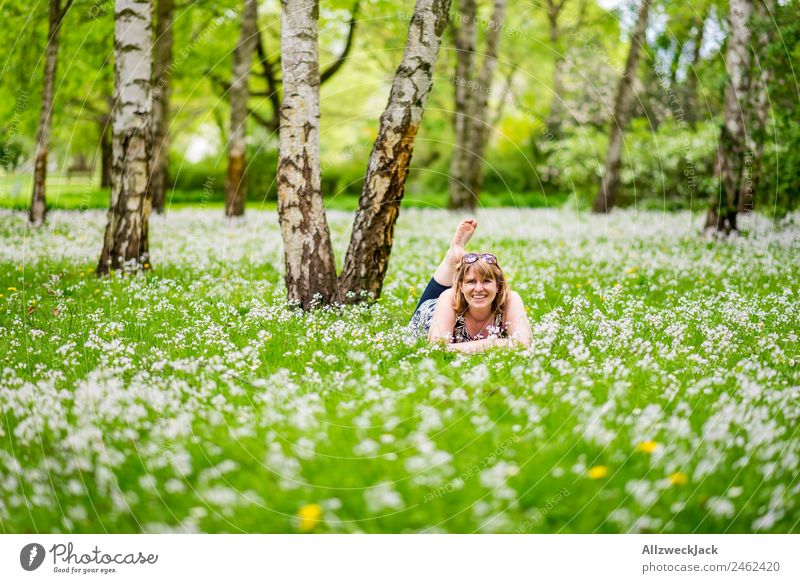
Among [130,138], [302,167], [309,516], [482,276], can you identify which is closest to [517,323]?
[482,276]

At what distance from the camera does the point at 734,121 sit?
47.2 ft

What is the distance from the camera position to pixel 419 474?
14.1ft

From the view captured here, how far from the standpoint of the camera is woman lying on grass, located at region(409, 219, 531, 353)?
677cm

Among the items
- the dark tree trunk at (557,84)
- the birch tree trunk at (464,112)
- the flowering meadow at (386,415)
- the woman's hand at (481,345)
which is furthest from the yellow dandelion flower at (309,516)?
the dark tree trunk at (557,84)

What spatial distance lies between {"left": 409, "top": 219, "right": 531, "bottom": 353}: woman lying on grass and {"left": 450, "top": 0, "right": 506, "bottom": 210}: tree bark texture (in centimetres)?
1310

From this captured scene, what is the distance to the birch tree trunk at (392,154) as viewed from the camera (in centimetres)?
801

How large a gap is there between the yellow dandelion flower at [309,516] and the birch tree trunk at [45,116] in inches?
564

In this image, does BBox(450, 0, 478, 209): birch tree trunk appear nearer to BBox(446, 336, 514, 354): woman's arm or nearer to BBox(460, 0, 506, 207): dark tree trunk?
BBox(460, 0, 506, 207): dark tree trunk

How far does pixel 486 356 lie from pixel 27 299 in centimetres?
587

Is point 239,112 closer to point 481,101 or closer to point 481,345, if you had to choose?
point 481,101

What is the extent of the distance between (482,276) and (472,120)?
51.7 ft

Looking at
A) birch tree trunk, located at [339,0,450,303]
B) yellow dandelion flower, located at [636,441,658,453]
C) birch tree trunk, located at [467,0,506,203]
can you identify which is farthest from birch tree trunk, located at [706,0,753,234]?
yellow dandelion flower, located at [636,441,658,453]
